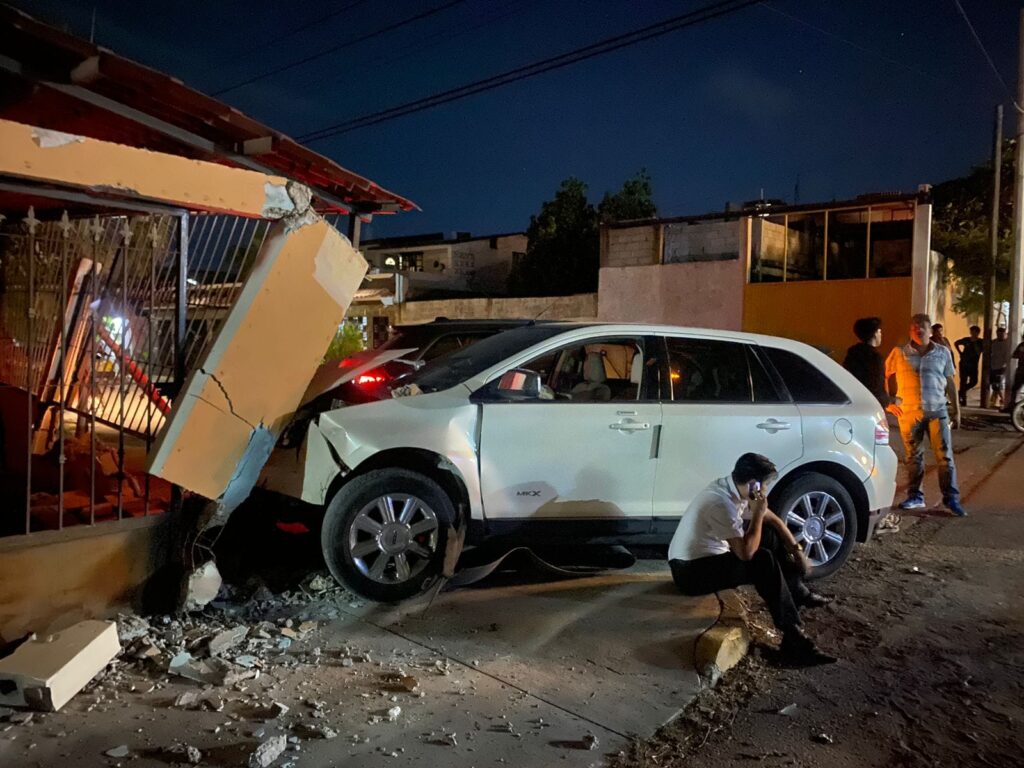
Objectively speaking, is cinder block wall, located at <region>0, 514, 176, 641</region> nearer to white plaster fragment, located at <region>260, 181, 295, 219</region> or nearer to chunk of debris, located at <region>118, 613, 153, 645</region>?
chunk of debris, located at <region>118, 613, 153, 645</region>

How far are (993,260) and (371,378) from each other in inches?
661

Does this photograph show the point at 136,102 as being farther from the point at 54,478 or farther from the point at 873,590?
the point at 873,590

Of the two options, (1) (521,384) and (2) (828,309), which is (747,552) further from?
(2) (828,309)

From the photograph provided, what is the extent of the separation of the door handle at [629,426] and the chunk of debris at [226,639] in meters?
2.49

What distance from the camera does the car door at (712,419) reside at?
563 cm

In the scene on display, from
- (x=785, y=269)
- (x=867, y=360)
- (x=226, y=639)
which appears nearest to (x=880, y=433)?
(x=867, y=360)

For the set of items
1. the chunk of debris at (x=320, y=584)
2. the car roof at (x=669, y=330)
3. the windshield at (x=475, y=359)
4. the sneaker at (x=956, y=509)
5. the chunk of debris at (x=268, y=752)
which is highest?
the car roof at (x=669, y=330)

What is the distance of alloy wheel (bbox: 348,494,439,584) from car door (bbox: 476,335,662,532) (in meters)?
0.42

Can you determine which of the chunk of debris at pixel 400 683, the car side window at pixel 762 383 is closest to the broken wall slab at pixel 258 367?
the chunk of debris at pixel 400 683

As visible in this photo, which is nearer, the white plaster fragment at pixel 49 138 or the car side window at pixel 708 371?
the white plaster fragment at pixel 49 138

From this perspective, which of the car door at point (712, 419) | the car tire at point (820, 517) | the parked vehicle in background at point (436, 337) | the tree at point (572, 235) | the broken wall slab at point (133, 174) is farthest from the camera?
the tree at point (572, 235)

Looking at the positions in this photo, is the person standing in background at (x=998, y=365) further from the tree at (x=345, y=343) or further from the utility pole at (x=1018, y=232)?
the tree at (x=345, y=343)

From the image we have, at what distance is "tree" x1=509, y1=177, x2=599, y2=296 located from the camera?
2745cm

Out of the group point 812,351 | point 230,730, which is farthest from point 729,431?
point 230,730
